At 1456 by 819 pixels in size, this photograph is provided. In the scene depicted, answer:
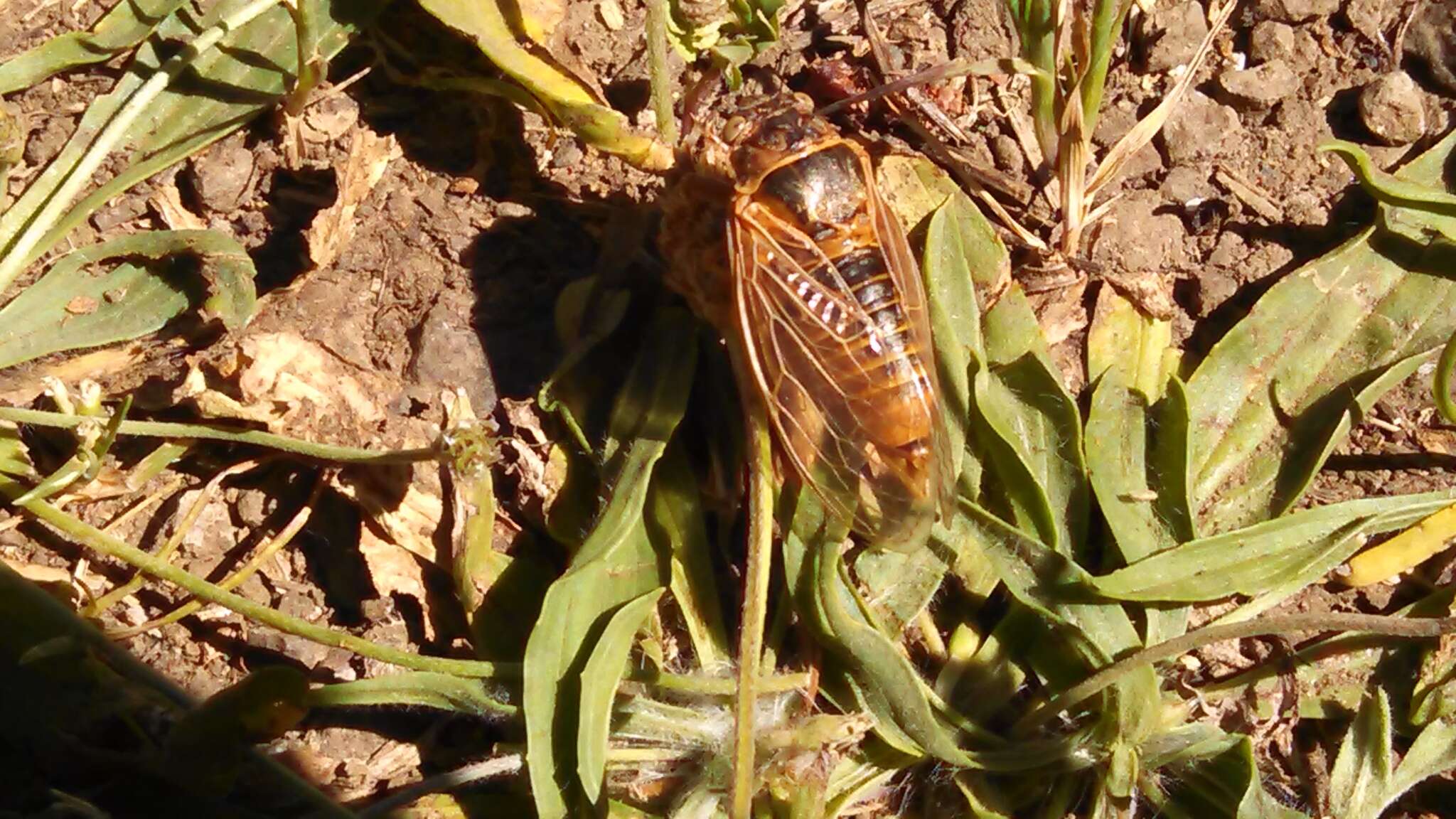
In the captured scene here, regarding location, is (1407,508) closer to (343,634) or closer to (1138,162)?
(1138,162)

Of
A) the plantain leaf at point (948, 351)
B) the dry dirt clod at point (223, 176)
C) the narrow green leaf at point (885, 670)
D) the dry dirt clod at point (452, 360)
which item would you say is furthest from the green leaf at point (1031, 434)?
the dry dirt clod at point (223, 176)

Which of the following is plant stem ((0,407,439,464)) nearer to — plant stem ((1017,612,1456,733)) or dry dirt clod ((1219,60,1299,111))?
plant stem ((1017,612,1456,733))

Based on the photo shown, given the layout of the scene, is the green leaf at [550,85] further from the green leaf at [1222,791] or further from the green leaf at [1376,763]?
the green leaf at [1376,763]

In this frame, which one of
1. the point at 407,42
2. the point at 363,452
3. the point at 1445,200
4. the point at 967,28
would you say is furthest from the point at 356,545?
the point at 1445,200

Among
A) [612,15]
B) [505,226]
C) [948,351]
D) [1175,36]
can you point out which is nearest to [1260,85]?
[1175,36]

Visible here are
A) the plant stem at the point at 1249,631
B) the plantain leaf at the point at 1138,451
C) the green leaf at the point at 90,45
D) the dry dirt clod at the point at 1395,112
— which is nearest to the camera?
the plant stem at the point at 1249,631

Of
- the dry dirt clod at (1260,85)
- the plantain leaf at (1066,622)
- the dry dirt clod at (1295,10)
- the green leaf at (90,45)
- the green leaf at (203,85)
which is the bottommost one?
the plantain leaf at (1066,622)

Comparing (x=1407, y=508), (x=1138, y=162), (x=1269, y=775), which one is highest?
(x=1138, y=162)
